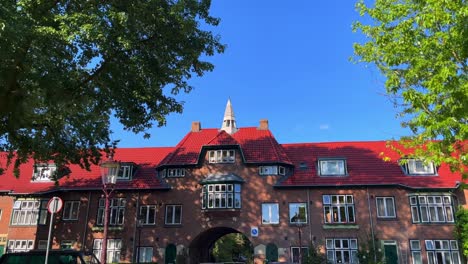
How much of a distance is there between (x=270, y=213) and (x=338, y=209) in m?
5.46

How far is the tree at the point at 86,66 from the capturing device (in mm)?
15375

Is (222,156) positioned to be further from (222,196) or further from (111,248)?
(111,248)

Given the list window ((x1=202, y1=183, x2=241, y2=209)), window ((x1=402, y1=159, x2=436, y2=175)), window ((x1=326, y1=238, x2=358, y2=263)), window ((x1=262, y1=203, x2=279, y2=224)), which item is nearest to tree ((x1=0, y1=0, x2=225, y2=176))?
window ((x1=202, y1=183, x2=241, y2=209))

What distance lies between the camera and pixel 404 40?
15.3m

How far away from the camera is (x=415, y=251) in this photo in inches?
1181

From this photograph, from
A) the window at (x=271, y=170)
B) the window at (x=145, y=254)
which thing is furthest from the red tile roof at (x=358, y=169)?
the window at (x=145, y=254)

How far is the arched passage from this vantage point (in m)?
33.6

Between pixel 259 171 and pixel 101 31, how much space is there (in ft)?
69.0

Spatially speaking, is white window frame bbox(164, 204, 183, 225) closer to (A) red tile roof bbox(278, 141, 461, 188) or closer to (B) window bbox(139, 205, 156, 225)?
(B) window bbox(139, 205, 156, 225)

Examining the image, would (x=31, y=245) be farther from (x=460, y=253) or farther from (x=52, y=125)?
(x=460, y=253)

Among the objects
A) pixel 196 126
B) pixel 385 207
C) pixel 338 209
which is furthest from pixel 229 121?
pixel 385 207

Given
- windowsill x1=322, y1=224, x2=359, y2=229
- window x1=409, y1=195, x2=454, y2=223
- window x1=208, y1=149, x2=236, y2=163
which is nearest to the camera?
window x1=409, y1=195, x2=454, y2=223

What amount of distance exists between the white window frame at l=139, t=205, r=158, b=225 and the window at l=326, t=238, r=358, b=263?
1454cm

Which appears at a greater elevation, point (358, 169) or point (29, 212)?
point (358, 169)
